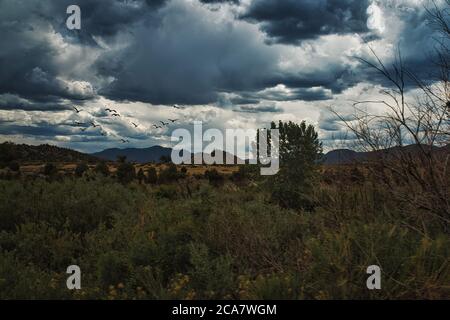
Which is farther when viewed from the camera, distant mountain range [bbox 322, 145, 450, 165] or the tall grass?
distant mountain range [bbox 322, 145, 450, 165]

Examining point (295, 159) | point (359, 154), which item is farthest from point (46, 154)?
point (359, 154)

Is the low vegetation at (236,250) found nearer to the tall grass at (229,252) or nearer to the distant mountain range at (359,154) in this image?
the tall grass at (229,252)

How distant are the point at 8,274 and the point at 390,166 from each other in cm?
579

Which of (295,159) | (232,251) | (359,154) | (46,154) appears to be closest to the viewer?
(232,251)

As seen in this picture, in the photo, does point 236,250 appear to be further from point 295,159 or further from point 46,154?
point 46,154

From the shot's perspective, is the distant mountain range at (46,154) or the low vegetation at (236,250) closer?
the low vegetation at (236,250)

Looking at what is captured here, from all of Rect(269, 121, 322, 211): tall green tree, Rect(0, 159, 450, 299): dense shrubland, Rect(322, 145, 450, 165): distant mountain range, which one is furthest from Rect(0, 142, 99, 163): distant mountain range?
Rect(322, 145, 450, 165): distant mountain range

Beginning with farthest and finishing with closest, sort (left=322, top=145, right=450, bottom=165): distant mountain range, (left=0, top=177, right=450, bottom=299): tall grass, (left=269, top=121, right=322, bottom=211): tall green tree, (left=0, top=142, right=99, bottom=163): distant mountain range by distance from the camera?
(left=0, top=142, right=99, bottom=163): distant mountain range → (left=269, top=121, right=322, bottom=211): tall green tree → (left=322, top=145, right=450, bottom=165): distant mountain range → (left=0, top=177, right=450, bottom=299): tall grass

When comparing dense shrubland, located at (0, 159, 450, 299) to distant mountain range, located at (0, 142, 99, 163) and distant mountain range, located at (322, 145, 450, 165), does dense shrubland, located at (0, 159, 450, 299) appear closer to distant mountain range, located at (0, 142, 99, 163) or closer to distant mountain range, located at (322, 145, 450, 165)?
distant mountain range, located at (322, 145, 450, 165)

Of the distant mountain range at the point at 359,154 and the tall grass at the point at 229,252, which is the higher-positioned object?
the distant mountain range at the point at 359,154

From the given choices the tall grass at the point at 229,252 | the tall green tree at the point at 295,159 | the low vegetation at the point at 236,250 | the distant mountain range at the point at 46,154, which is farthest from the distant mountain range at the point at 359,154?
the distant mountain range at the point at 46,154

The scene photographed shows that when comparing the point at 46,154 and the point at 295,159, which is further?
the point at 46,154

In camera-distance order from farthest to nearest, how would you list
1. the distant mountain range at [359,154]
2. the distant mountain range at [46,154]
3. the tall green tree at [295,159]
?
the distant mountain range at [46,154]
the tall green tree at [295,159]
the distant mountain range at [359,154]
